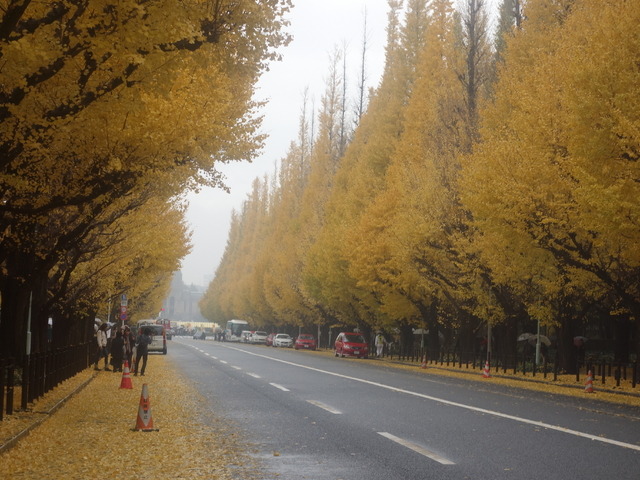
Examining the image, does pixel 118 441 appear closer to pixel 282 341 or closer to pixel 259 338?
pixel 282 341

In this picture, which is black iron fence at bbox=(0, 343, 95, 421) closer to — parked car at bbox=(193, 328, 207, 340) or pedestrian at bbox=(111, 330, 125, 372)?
pedestrian at bbox=(111, 330, 125, 372)

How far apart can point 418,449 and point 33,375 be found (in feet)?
28.6

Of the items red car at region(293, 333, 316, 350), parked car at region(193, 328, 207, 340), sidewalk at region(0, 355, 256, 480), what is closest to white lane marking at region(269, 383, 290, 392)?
sidewalk at region(0, 355, 256, 480)

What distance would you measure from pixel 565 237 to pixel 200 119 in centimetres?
1454

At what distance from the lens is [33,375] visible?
16.6m

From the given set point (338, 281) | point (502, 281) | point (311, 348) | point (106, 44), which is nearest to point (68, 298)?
point (502, 281)

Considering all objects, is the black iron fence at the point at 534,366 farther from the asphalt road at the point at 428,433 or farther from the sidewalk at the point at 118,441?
the sidewalk at the point at 118,441

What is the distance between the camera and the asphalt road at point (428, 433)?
9.41 metres

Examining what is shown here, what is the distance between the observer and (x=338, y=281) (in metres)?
54.7

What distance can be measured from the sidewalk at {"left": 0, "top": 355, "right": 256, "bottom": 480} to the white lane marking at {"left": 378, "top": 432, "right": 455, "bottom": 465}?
6.70 ft

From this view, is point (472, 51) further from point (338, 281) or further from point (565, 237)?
point (338, 281)

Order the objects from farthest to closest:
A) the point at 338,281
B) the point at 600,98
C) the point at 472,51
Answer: the point at 338,281 < the point at 472,51 < the point at 600,98

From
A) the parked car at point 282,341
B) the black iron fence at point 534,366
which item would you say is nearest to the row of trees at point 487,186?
the black iron fence at point 534,366

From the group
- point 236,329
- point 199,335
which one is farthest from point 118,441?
point 199,335
